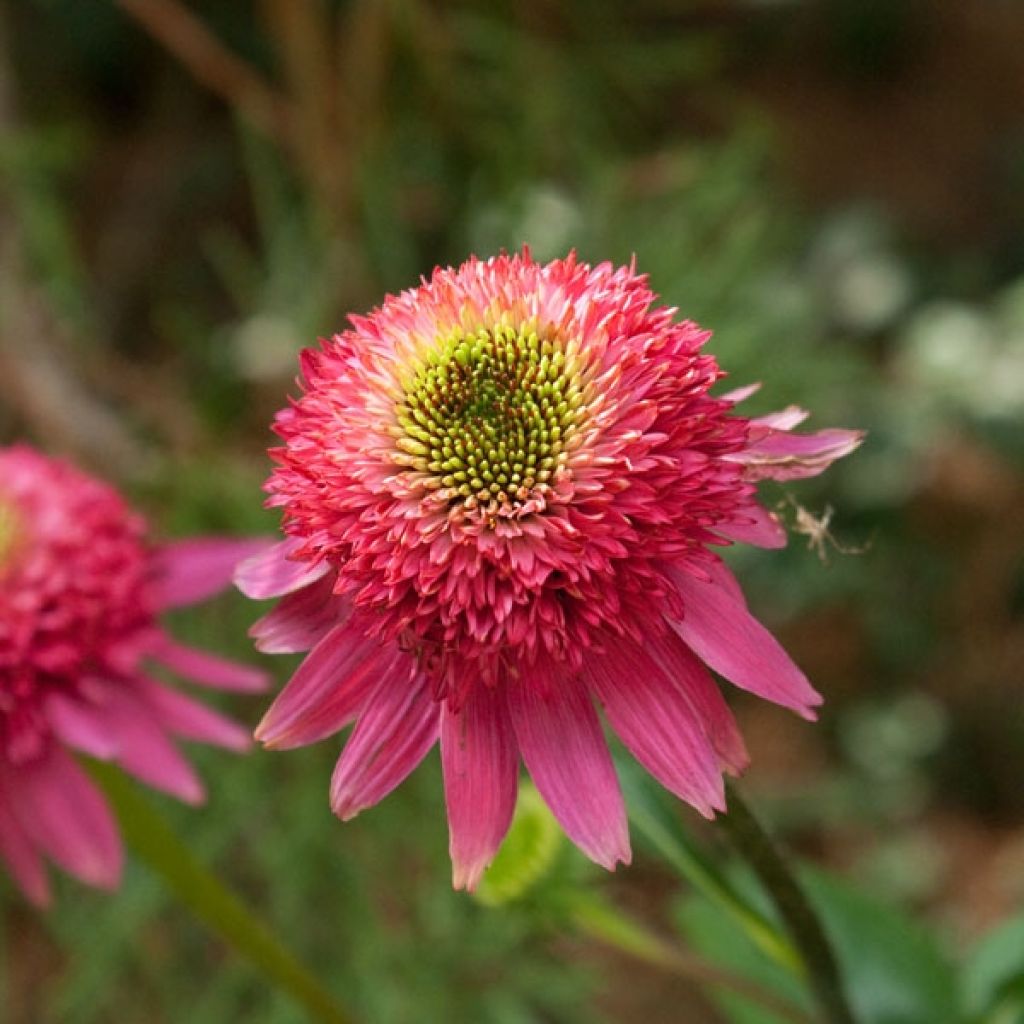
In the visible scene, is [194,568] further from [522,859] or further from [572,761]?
[572,761]

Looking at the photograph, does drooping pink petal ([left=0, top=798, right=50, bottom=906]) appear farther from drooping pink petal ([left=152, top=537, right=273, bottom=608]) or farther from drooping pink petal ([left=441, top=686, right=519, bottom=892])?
drooping pink petal ([left=441, top=686, right=519, bottom=892])

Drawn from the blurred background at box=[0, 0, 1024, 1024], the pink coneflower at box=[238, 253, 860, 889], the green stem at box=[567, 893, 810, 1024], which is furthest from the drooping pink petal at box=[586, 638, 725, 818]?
the blurred background at box=[0, 0, 1024, 1024]

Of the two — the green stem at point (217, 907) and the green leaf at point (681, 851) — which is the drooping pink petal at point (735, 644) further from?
the green stem at point (217, 907)

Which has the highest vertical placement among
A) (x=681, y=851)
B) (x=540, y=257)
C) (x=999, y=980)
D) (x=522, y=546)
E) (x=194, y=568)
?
(x=540, y=257)

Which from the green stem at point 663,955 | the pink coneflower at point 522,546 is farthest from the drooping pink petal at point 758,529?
the green stem at point 663,955

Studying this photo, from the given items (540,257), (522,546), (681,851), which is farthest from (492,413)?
(540,257)

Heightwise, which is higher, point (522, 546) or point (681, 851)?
point (522, 546)
